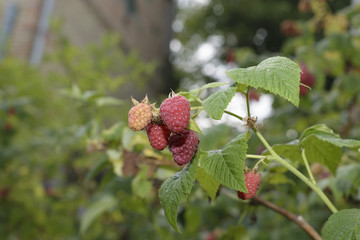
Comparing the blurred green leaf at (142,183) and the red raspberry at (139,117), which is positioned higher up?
the red raspberry at (139,117)

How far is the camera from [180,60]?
1148 centimetres

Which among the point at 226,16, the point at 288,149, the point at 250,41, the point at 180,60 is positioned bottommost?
the point at 180,60

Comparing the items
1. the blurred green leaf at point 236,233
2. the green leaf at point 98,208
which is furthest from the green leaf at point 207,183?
the green leaf at point 98,208

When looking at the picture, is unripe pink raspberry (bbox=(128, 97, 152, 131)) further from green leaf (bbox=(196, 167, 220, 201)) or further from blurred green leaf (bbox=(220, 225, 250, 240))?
blurred green leaf (bbox=(220, 225, 250, 240))

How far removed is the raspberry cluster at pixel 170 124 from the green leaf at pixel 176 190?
0.7 inches

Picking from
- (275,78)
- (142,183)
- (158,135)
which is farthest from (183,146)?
(142,183)

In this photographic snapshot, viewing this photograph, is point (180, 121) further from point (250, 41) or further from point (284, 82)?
point (250, 41)

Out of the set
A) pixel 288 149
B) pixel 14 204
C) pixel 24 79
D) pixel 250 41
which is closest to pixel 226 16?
pixel 250 41

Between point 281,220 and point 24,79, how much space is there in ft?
7.27

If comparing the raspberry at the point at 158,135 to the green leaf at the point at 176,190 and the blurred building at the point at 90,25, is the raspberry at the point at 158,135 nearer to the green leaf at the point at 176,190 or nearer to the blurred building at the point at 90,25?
the green leaf at the point at 176,190

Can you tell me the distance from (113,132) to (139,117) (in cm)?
56

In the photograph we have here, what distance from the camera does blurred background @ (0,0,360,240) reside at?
1.12m

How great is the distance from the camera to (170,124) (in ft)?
1.85

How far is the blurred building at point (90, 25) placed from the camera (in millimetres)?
4668
